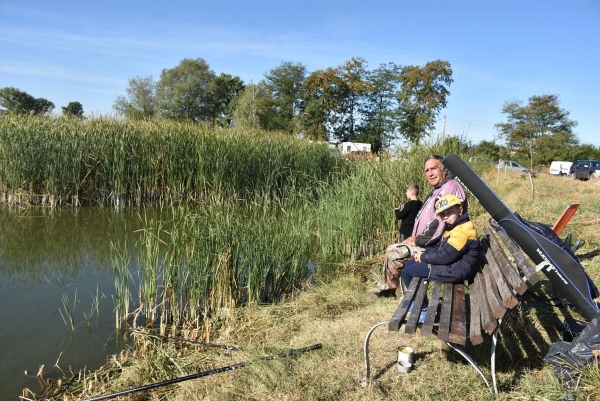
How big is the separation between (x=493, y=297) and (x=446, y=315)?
288 mm

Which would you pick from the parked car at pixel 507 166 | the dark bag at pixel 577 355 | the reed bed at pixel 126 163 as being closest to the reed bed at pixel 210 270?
the dark bag at pixel 577 355

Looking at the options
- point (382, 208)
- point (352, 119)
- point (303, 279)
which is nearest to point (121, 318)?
point (303, 279)

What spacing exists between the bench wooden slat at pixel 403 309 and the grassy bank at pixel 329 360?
1.59 ft

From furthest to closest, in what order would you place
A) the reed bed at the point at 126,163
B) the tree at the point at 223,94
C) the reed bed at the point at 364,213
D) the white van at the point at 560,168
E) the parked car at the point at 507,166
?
the tree at the point at 223,94, the white van at the point at 560,168, the parked car at the point at 507,166, the reed bed at the point at 126,163, the reed bed at the point at 364,213

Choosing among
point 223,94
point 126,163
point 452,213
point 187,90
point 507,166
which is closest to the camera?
point 452,213

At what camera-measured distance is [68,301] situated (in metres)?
4.30

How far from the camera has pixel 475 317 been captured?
2.44 metres

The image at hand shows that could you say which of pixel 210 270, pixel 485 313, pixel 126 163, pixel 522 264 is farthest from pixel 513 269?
pixel 126 163

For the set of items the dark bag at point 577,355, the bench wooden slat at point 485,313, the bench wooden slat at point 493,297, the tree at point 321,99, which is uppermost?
the tree at point 321,99

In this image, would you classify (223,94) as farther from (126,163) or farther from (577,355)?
(577,355)

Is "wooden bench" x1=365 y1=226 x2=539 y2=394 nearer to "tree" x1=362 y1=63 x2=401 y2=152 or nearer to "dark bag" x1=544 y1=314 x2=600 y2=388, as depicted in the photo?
"dark bag" x1=544 y1=314 x2=600 y2=388

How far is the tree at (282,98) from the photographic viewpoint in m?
35.7

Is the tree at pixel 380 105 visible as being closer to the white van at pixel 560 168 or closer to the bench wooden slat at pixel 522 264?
the white van at pixel 560 168

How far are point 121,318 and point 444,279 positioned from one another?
2.95 metres
